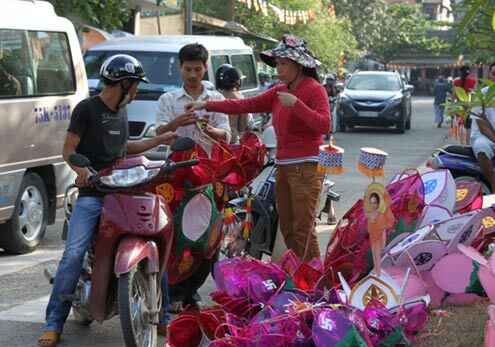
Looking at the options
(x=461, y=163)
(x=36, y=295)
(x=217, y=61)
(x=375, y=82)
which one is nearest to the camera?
(x=36, y=295)

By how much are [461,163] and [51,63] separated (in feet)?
14.4

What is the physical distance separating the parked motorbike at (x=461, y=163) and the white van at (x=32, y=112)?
3.87m

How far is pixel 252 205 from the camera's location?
27.5ft

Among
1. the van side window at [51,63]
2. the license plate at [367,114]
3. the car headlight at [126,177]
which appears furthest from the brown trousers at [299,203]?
the license plate at [367,114]

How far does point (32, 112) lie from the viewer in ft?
32.7

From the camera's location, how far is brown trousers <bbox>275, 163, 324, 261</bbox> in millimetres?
7336

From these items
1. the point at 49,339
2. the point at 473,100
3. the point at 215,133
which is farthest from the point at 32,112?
the point at 473,100

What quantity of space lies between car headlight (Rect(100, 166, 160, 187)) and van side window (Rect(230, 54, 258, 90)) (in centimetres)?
1041

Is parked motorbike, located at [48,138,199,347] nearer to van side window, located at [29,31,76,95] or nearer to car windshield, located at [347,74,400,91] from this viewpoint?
van side window, located at [29,31,76,95]

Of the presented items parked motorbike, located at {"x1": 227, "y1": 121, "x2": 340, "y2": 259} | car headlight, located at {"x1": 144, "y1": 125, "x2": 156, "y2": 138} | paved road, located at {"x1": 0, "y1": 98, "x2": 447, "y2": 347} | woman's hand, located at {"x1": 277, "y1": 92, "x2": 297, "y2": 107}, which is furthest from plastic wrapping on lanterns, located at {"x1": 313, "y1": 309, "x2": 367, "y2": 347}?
parked motorbike, located at {"x1": 227, "y1": 121, "x2": 340, "y2": 259}

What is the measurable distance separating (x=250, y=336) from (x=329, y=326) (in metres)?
0.46

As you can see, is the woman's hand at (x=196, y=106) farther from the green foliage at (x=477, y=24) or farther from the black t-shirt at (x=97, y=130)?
the green foliage at (x=477, y=24)

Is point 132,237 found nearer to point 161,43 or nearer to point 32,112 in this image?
point 32,112

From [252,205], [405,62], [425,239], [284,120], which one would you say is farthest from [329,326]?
[405,62]
